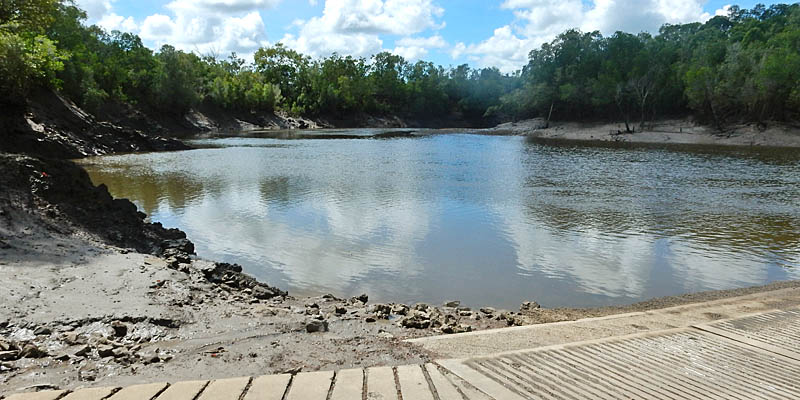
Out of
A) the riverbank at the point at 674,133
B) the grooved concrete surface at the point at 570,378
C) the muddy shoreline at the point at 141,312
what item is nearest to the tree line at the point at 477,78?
the riverbank at the point at 674,133

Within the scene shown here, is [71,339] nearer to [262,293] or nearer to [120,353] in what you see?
[120,353]

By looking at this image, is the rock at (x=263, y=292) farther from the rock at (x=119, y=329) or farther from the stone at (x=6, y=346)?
the stone at (x=6, y=346)

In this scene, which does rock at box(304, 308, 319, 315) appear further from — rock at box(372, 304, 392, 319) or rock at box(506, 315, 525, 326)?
rock at box(506, 315, 525, 326)

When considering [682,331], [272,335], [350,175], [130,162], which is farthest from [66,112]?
[682,331]

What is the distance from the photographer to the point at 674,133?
64438mm

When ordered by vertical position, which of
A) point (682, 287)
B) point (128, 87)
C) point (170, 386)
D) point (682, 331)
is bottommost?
point (682, 287)

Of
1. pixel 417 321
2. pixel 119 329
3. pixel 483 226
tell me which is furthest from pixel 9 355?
pixel 483 226

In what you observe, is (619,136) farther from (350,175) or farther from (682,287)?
(682,287)

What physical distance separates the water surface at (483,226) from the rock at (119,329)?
4.12 metres

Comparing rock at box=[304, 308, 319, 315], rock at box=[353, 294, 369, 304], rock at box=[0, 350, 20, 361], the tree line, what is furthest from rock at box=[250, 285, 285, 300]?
the tree line

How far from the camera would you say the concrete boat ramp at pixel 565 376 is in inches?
159

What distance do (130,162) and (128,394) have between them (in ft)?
105

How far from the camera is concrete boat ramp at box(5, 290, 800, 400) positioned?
4.04 meters

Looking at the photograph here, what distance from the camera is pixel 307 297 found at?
9.18 metres
